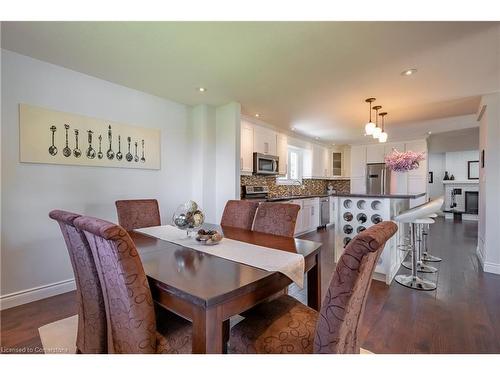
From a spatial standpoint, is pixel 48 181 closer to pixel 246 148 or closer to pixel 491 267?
pixel 246 148

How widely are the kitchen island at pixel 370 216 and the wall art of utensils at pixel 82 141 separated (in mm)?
2567

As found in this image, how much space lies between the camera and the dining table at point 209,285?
916 millimetres

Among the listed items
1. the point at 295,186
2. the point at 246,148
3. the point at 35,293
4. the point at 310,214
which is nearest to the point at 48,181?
the point at 35,293

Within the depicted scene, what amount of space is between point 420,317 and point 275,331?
1670mm

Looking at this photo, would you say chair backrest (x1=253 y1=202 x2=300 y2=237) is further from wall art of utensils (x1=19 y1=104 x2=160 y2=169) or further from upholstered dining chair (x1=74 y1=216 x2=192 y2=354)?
wall art of utensils (x1=19 y1=104 x2=160 y2=169)

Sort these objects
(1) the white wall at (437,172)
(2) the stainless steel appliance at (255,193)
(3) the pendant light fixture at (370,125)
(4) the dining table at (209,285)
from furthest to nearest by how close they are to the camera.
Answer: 1. (1) the white wall at (437,172)
2. (2) the stainless steel appliance at (255,193)
3. (3) the pendant light fixture at (370,125)
4. (4) the dining table at (209,285)

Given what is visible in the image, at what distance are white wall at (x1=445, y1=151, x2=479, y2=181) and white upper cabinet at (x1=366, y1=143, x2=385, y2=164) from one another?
3.82 m

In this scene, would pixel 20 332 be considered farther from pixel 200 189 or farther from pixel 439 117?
pixel 439 117

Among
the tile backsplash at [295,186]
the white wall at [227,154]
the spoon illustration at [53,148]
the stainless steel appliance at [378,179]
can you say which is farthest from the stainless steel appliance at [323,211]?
the spoon illustration at [53,148]

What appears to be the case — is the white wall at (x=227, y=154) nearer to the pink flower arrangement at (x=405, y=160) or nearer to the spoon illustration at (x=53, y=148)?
the spoon illustration at (x=53, y=148)

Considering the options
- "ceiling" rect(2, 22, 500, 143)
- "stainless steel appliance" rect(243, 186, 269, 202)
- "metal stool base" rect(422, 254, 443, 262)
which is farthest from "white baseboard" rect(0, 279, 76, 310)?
"metal stool base" rect(422, 254, 443, 262)

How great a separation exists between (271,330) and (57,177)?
2569 mm

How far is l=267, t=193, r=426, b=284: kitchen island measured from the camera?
2873 millimetres

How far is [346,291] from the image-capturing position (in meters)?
0.86
